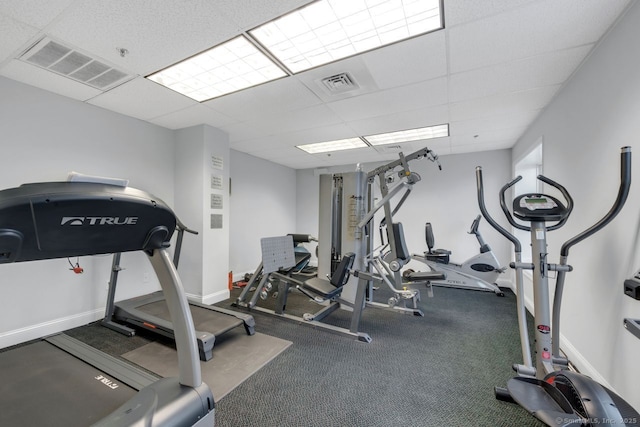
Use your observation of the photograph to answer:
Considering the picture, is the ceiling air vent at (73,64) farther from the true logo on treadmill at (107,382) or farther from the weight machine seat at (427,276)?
the weight machine seat at (427,276)

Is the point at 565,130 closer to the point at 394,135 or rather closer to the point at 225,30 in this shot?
the point at 394,135

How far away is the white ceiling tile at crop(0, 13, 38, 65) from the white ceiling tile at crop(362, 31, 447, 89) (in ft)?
7.84

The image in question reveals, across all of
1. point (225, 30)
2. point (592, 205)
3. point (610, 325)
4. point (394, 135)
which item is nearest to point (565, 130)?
point (592, 205)

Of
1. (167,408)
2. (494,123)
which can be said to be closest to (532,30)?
(494,123)

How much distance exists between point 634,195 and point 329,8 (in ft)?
7.01

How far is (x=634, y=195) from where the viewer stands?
4.98 feet

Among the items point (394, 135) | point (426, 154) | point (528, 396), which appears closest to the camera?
point (528, 396)

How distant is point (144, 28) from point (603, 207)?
3420 millimetres

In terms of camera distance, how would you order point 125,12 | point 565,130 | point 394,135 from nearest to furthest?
point 125,12
point 565,130
point 394,135

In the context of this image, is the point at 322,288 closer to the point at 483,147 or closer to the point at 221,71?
the point at 221,71

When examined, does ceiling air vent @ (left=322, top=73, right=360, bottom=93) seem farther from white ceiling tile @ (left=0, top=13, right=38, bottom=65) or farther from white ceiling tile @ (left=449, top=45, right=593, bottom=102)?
white ceiling tile @ (left=0, top=13, right=38, bottom=65)

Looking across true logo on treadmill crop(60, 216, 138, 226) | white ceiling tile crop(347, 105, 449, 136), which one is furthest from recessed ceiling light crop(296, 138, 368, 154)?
true logo on treadmill crop(60, 216, 138, 226)

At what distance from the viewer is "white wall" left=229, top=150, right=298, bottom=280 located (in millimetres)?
5012

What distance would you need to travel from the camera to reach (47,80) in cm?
247
